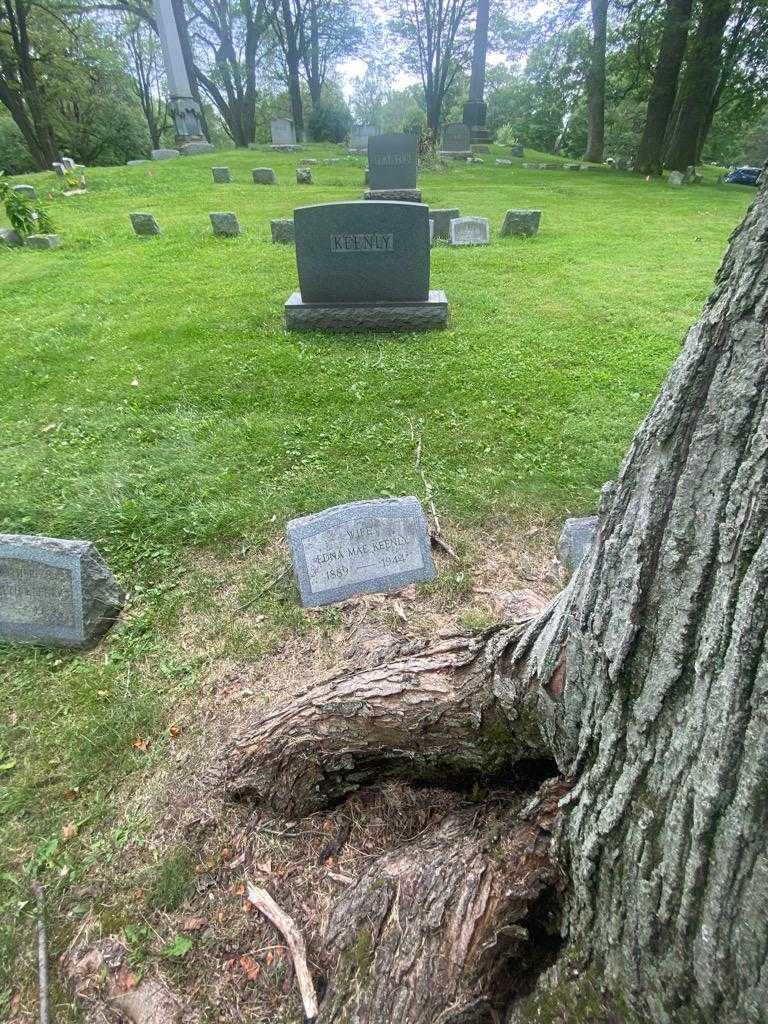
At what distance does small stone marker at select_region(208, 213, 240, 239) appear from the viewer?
10844 mm

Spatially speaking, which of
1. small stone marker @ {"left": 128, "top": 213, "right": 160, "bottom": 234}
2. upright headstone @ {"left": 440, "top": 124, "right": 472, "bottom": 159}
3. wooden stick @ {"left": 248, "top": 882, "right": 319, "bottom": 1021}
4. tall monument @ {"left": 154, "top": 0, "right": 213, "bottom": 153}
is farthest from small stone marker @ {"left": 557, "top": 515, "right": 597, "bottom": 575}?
tall monument @ {"left": 154, "top": 0, "right": 213, "bottom": 153}

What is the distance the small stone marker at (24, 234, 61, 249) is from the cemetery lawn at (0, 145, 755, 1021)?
91cm

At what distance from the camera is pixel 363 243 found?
631 cm

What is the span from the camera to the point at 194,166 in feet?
63.3

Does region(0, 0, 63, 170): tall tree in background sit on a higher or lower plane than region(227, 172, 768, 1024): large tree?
higher

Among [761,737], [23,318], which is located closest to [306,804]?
[761,737]

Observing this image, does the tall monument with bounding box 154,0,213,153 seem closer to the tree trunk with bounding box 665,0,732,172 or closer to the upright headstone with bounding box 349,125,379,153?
the upright headstone with bounding box 349,125,379,153

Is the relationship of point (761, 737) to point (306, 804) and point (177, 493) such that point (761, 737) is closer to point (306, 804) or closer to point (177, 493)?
point (306, 804)

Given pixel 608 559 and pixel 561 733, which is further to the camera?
pixel 561 733

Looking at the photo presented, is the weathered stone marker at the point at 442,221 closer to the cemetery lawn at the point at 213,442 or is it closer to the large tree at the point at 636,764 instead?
the cemetery lawn at the point at 213,442

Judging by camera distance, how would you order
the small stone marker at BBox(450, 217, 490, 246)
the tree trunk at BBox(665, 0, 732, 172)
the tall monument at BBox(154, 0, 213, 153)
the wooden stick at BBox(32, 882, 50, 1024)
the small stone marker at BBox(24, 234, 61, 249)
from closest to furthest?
the wooden stick at BBox(32, 882, 50, 1024)
the small stone marker at BBox(450, 217, 490, 246)
the small stone marker at BBox(24, 234, 61, 249)
the tree trunk at BBox(665, 0, 732, 172)
the tall monument at BBox(154, 0, 213, 153)

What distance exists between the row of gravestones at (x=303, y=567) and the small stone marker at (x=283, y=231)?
29.1 ft

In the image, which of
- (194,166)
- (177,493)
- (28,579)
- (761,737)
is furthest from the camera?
(194,166)

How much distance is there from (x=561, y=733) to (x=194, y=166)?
2298 cm
